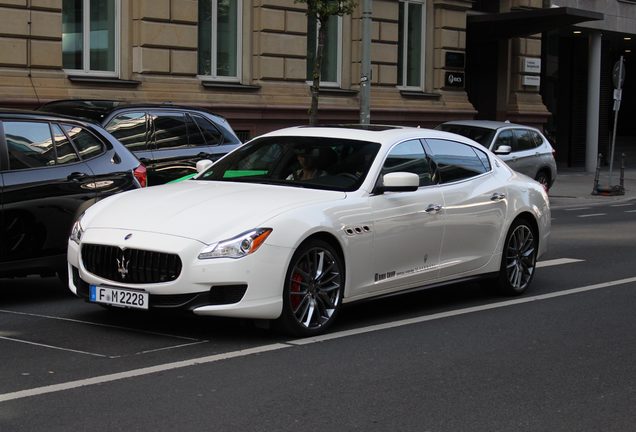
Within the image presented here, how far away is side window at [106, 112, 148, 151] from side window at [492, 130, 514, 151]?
10.2 metres

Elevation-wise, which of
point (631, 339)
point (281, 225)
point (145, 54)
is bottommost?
point (631, 339)

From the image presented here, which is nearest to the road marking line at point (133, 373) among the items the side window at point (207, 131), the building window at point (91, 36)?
the side window at point (207, 131)

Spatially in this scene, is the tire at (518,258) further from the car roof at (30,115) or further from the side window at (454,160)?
the car roof at (30,115)

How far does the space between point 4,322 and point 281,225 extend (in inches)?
90.0

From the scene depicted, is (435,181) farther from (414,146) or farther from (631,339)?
(631,339)

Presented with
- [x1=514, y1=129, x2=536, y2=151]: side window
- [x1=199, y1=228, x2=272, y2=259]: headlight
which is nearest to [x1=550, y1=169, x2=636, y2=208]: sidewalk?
[x1=514, y1=129, x2=536, y2=151]: side window

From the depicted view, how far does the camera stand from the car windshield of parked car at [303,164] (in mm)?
8633

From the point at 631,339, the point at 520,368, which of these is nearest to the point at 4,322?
the point at 520,368

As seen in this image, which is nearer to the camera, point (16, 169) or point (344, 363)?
point (344, 363)

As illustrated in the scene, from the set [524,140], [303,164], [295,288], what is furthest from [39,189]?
[524,140]

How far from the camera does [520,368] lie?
7.23 m

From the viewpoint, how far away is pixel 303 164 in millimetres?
8828

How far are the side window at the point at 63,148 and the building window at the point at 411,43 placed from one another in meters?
20.6

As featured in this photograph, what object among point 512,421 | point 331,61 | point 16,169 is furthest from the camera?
point 331,61
